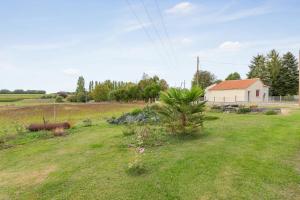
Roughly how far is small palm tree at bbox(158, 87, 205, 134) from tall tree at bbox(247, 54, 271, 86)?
52.4m

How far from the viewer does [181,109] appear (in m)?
9.58

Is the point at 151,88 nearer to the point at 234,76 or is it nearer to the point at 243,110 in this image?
the point at 234,76

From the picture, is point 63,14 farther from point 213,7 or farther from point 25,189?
point 25,189

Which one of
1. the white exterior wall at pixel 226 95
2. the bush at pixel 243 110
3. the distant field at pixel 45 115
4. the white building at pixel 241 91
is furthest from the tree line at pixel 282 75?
the bush at pixel 243 110

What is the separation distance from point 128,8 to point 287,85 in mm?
51844

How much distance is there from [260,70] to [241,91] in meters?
17.7

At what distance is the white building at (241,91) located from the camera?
154 feet

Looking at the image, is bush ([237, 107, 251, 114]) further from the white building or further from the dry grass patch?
the white building

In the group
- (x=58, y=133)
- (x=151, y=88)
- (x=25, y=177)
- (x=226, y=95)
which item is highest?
(x=151, y=88)

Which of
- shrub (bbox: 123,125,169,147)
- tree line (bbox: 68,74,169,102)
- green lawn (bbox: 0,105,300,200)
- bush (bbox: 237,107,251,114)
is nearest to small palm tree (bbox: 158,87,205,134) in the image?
shrub (bbox: 123,125,169,147)

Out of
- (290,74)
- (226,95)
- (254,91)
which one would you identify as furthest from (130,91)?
(290,74)

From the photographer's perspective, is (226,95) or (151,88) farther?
(151,88)

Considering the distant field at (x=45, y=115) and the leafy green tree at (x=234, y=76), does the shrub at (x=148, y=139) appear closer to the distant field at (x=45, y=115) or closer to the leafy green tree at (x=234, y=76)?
the distant field at (x=45, y=115)

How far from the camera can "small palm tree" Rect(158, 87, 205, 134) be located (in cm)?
962
